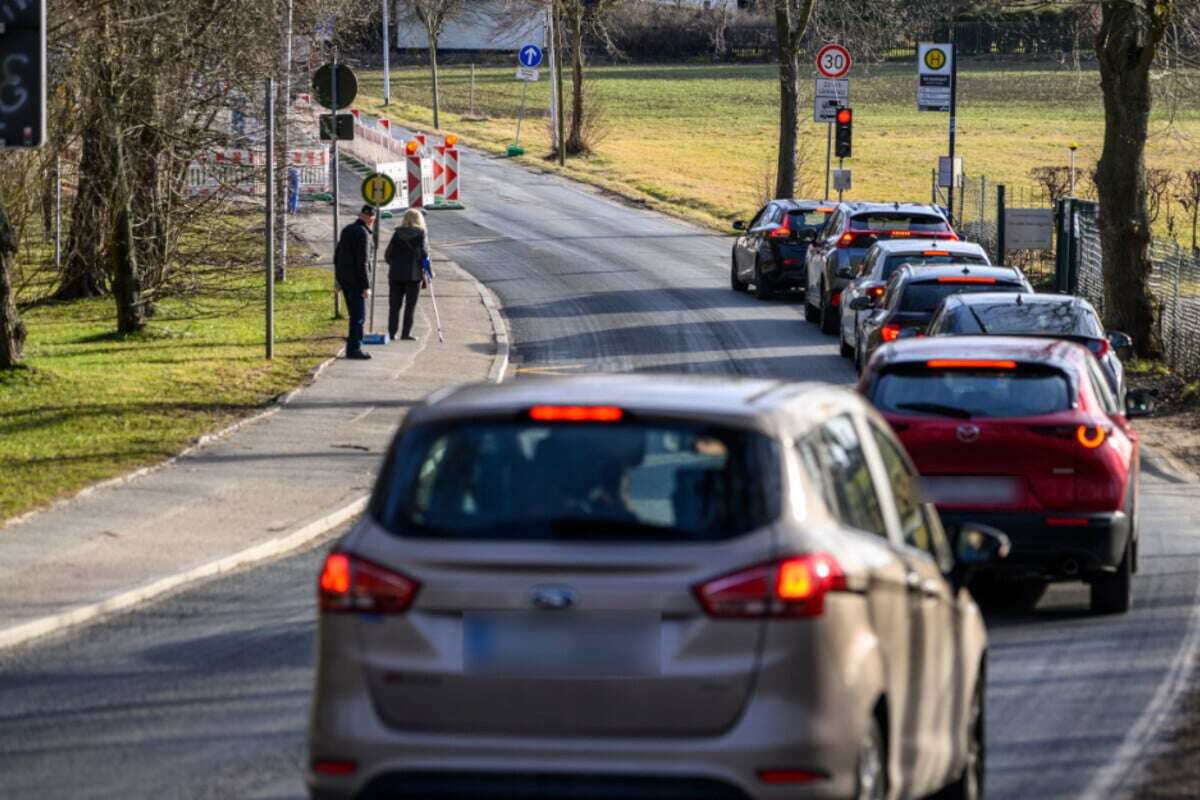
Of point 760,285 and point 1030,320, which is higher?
point 1030,320

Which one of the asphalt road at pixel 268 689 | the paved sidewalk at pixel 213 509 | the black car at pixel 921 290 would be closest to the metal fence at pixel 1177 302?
the black car at pixel 921 290

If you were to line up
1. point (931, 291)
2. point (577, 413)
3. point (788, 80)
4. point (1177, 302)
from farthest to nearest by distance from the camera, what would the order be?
1. point (788, 80)
2. point (1177, 302)
3. point (931, 291)
4. point (577, 413)

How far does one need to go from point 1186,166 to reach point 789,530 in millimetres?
64909

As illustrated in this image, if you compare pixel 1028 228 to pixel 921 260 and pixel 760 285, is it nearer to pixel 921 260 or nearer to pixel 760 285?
pixel 760 285

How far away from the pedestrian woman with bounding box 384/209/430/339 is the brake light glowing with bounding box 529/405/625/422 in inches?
802

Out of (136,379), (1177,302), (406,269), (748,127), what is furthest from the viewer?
(748,127)

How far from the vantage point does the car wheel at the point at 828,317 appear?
2742 centimetres

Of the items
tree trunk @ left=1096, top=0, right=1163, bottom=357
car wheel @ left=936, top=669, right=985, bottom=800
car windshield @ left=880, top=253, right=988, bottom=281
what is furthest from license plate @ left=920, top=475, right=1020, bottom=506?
tree trunk @ left=1096, top=0, right=1163, bottom=357

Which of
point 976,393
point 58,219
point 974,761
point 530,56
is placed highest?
point 530,56

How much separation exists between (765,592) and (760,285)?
2680cm

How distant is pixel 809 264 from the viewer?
2930cm

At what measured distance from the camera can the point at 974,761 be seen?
23.5ft

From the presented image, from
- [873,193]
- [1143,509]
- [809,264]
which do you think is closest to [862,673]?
[1143,509]

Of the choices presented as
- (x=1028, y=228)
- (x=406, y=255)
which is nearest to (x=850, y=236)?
(x=1028, y=228)
